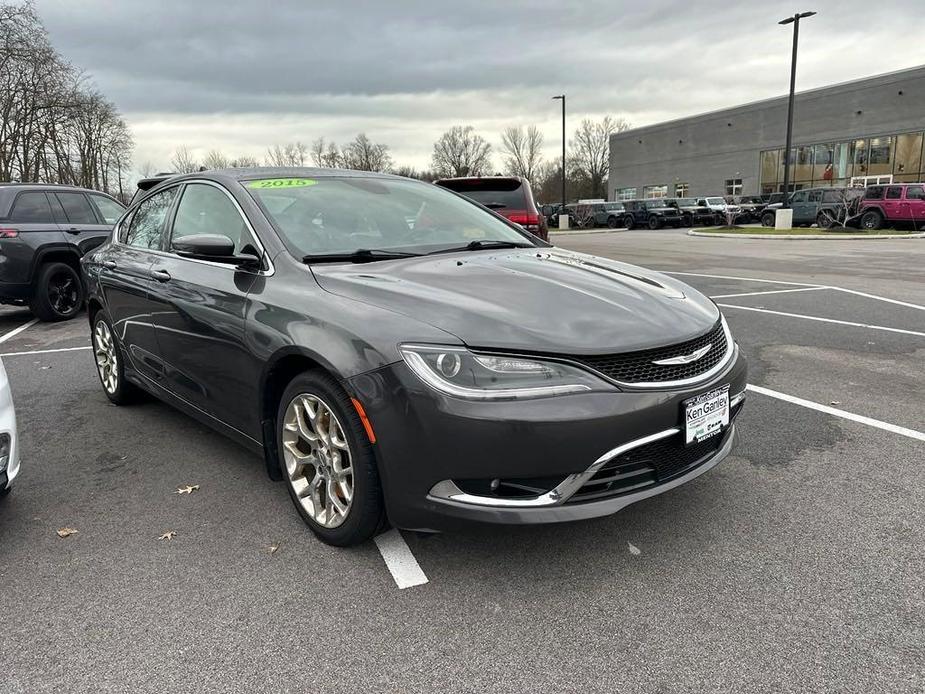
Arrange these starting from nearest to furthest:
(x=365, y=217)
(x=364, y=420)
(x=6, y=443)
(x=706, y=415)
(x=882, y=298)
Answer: (x=364, y=420) → (x=706, y=415) → (x=6, y=443) → (x=365, y=217) → (x=882, y=298)

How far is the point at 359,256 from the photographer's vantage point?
10.5 feet

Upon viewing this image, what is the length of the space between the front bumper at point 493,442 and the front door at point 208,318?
0.94m

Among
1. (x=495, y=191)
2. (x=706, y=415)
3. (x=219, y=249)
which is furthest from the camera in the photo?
(x=495, y=191)

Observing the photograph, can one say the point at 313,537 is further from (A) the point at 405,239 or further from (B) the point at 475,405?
(A) the point at 405,239

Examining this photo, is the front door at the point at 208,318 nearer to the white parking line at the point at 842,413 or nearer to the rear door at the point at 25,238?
the white parking line at the point at 842,413

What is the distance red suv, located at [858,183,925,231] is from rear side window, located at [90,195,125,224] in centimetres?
2656

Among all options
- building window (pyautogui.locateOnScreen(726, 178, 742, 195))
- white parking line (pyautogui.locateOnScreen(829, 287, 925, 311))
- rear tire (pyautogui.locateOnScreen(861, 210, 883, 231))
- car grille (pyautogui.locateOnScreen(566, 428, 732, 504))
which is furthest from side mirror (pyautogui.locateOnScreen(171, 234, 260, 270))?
building window (pyautogui.locateOnScreen(726, 178, 742, 195))

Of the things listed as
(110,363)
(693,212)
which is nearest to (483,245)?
(110,363)

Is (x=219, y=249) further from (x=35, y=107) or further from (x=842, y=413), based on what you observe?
(x=35, y=107)

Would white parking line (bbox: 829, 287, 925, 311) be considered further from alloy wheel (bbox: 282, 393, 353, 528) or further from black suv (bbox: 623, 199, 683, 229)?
black suv (bbox: 623, 199, 683, 229)

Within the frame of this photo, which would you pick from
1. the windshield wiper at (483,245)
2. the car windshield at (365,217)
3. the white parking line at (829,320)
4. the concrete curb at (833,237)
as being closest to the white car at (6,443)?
the car windshield at (365,217)

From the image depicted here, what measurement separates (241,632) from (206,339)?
156cm

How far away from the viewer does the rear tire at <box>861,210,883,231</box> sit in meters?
25.9

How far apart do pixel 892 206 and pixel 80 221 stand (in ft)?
89.3
